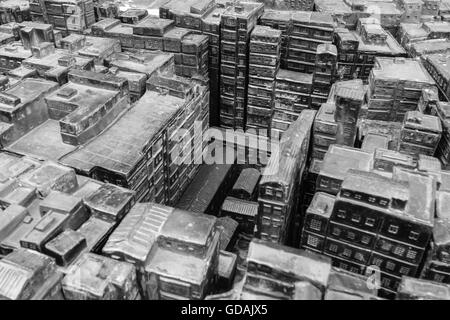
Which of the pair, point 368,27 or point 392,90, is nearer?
point 392,90

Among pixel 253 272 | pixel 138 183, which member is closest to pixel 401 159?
pixel 253 272

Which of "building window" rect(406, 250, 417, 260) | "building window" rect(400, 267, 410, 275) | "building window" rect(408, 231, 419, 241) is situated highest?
"building window" rect(408, 231, 419, 241)

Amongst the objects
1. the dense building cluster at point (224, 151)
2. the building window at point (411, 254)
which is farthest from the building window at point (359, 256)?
the building window at point (411, 254)

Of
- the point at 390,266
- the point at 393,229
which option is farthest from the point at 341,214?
the point at 390,266

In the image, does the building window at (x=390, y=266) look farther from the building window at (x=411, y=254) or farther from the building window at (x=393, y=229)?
the building window at (x=393, y=229)

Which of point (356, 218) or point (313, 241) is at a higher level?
point (356, 218)

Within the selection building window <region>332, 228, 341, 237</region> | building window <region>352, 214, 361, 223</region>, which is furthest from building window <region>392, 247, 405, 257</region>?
building window <region>332, 228, 341, 237</region>

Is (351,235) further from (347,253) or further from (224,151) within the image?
(224,151)

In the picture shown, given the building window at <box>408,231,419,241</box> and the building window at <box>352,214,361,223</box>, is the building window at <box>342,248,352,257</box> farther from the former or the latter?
the building window at <box>408,231,419,241</box>

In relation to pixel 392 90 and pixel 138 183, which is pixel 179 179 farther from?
pixel 392 90
